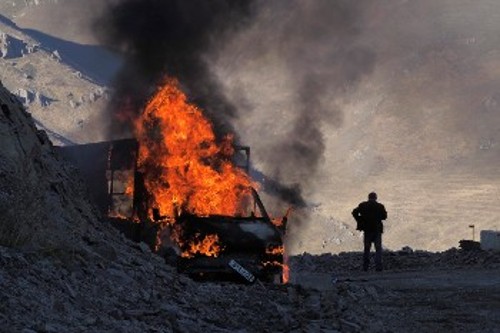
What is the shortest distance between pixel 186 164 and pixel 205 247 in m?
4.58

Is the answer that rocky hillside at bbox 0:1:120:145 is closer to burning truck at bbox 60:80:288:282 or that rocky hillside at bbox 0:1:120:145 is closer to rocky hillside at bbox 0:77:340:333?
burning truck at bbox 60:80:288:282

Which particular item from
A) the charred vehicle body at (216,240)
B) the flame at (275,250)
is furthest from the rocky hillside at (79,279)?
the flame at (275,250)

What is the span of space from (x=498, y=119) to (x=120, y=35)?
44.3m

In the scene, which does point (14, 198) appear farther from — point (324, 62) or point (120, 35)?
point (324, 62)

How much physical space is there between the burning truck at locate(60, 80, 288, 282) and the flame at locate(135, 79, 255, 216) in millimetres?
22

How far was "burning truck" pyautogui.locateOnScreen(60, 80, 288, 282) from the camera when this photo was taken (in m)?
11.3

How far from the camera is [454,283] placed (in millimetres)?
12734

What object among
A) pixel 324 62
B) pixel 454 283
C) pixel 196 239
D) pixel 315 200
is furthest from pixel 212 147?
pixel 324 62

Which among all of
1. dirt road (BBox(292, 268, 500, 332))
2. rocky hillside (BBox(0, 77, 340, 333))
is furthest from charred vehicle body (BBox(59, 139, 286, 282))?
rocky hillside (BBox(0, 77, 340, 333))

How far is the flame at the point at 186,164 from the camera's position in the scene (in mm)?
14672

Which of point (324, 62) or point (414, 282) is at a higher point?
point (324, 62)

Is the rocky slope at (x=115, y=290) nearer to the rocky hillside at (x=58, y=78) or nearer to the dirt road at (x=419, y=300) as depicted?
the dirt road at (x=419, y=300)

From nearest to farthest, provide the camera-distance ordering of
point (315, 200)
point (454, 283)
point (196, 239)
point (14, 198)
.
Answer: point (14, 198), point (196, 239), point (454, 283), point (315, 200)

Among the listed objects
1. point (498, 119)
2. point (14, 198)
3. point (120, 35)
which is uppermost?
point (498, 119)
